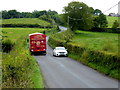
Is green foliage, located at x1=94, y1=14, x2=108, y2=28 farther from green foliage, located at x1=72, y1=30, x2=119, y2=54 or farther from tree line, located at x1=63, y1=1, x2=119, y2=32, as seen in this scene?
green foliage, located at x1=72, y1=30, x2=119, y2=54

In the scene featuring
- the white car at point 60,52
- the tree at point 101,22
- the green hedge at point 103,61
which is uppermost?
the tree at point 101,22

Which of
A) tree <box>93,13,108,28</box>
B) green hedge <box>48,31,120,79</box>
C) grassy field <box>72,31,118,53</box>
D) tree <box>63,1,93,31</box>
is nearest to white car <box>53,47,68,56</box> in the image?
grassy field <box>72,31,118,53</box>

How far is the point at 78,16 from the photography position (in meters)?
83.8

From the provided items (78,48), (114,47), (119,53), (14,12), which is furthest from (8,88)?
(14,12)

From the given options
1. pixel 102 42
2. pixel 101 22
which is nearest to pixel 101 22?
pixel 101 22

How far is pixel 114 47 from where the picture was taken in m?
22.6

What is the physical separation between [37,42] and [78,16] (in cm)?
4869

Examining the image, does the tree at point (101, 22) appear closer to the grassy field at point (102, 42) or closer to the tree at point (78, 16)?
the tree at point (78, 16)

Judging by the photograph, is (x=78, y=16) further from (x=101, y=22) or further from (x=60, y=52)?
(x=60, y=52)

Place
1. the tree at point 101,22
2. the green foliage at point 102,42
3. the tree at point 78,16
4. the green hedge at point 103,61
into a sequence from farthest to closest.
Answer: the tree at point 101,22 → the tree at point 78,16 → the green foliage at point 102,42 → the green hedge at point 103,61

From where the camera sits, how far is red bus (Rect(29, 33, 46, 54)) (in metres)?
36.9

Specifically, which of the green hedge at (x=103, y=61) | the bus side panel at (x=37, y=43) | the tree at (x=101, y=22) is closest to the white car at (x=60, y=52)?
the bus side panel at (x=37, y=43)

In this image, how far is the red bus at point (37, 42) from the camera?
36.9 m

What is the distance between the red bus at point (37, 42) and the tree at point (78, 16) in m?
45.8
